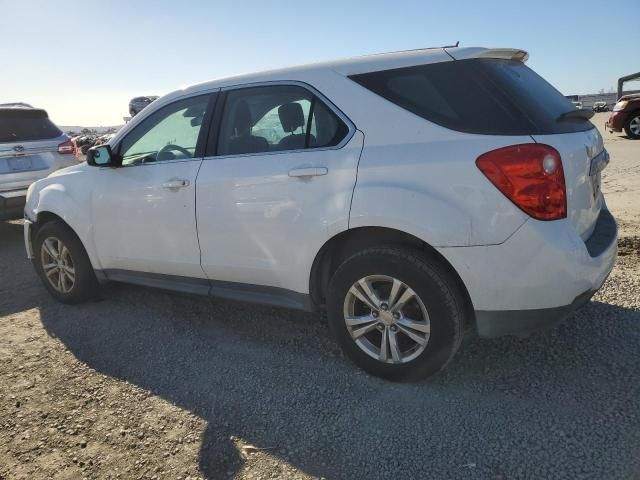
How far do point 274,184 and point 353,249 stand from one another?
62cm

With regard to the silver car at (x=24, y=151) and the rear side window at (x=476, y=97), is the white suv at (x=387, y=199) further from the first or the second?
the silver car at (x=24, y=151)

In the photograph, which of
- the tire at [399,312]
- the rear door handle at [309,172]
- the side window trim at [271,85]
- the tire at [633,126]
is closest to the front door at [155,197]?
the side window trim at [271,85]

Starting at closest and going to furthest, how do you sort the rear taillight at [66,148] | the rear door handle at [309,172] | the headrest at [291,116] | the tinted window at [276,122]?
the rear door handle at [309,172] → the tinted window at [276,122] → the headrest at [291,116] → the rear taillight at [66,148]

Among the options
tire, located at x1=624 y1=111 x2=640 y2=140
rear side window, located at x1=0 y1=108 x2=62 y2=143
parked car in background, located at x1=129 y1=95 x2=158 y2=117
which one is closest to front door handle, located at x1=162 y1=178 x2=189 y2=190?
rear side window, located at x1=0 y1=108 x2=62 y2=143

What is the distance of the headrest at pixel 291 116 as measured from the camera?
3.04 metres

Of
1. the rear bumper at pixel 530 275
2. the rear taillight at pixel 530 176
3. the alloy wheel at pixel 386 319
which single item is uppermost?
the rear taillight at pixel 530 176

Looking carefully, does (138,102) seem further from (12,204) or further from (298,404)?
(298,404)

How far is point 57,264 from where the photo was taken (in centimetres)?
442

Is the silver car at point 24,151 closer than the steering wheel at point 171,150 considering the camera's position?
No

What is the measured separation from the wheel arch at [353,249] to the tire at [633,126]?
1553 cm

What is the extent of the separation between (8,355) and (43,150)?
438cm

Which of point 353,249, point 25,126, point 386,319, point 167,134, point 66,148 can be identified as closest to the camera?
point 386,319

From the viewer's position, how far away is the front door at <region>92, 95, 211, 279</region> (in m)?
3.46

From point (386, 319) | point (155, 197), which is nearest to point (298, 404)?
point (386, 319)
